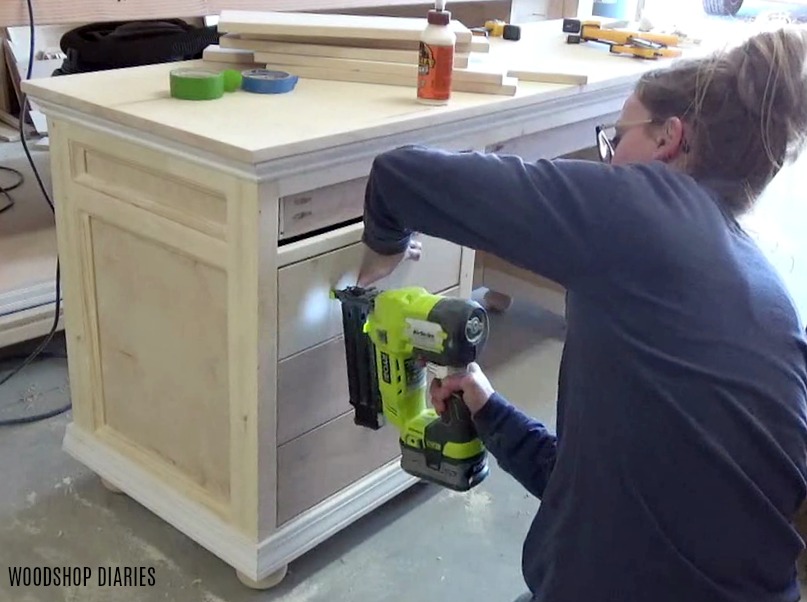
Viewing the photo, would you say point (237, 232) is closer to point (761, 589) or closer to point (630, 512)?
point (630, 512)

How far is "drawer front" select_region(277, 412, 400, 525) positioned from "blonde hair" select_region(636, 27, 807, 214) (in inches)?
30.9

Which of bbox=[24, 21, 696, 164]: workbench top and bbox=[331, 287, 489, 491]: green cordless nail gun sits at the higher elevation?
bbox=[24, 21, 696, 164]: workbench top

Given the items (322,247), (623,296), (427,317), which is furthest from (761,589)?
(322,247)

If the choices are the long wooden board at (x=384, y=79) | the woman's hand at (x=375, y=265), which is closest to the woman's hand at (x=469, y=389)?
the woman's hand at (x=375, y=265)

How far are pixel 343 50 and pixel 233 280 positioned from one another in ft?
1.87

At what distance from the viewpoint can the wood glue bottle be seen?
1397 millimetres

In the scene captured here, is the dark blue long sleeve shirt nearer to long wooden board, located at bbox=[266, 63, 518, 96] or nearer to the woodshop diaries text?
long wooden board, located at bbox=[266, 63, 518, 96]

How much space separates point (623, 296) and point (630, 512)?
0.24 meters

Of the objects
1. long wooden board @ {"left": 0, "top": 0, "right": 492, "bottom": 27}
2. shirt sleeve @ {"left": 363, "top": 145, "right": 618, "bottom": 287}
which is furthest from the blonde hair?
long wooden board @ {"left": 0, "top": 0, "right": 492, "bottom": 27}

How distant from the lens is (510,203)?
0.97m

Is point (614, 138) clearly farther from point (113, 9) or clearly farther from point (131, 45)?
point (131, 45)

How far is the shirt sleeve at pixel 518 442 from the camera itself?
4.02ft

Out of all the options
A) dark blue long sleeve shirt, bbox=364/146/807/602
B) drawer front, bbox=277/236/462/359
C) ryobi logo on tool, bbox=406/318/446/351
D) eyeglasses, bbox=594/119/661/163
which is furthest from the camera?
drawer front, bbox=277/236/462/359

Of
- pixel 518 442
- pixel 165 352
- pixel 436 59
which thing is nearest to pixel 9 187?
pixel 165 352
